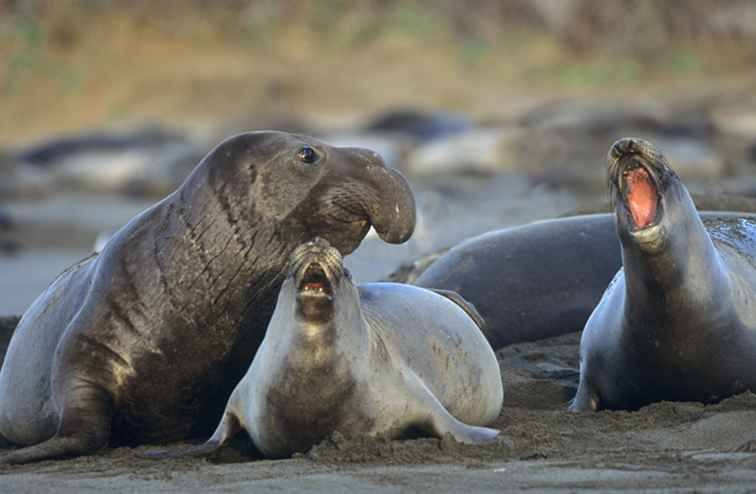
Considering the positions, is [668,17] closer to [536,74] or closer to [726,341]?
[536,74]

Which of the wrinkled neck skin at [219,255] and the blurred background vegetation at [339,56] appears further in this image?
the blurred background vegetation at [339,56]

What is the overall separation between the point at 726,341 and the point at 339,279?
4.69ft

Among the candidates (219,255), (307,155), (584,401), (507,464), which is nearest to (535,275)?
(584,401)

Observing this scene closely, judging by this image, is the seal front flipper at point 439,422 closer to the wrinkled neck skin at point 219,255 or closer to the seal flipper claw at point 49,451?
the wrinkled neck skin at point 219,255

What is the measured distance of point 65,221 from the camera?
48.9ft

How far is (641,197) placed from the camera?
471 centimetres

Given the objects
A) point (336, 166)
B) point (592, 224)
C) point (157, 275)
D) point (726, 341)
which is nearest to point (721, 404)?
point (726, 341)

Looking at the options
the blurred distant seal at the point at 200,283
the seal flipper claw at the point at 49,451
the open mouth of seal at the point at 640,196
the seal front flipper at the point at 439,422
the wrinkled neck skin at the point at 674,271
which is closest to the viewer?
the seal front flipper at the point at 439,422

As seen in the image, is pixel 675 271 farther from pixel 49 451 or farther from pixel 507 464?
pixel 49 451

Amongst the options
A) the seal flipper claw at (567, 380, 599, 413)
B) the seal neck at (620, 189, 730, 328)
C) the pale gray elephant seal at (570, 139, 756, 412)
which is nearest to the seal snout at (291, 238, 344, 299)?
the pale gray elephant seal at (570, 139, 756, 412)

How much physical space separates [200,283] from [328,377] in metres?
0.86

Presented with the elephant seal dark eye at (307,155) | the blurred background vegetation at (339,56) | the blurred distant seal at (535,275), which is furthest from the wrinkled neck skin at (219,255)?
the blurred background vegetation at (339,56)

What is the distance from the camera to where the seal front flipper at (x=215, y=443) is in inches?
173

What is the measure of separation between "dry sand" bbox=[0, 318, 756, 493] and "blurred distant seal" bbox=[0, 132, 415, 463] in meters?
0.25
